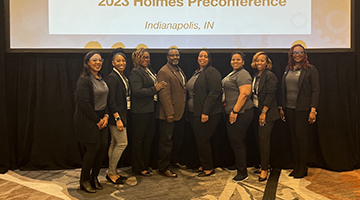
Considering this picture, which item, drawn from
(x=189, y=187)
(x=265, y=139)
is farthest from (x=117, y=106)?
(x=265, y=139)

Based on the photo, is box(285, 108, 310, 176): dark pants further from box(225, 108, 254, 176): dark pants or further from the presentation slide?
the presentation slide

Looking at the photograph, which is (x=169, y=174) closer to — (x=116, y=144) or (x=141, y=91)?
(x=116, y=144)

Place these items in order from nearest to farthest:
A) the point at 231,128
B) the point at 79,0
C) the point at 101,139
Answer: the point at 101,139 → the point at 231,128 → the point at 79,0

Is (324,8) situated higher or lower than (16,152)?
higher

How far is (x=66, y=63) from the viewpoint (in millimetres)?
3861

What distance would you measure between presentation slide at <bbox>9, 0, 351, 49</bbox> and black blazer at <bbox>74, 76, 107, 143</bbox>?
3.52 ft

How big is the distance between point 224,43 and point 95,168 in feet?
6.87

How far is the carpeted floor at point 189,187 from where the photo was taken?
3.00m

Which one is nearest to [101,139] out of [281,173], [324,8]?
[281,173]

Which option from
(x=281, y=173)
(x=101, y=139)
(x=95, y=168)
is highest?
(x=101, y=139)

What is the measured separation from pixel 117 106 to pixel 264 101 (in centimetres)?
158

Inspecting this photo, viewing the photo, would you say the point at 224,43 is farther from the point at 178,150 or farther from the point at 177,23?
the point at 178,150

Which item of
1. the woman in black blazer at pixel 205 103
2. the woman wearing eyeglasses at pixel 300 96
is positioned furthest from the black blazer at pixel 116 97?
the woman wearing eyeglasses at pixel 300 96

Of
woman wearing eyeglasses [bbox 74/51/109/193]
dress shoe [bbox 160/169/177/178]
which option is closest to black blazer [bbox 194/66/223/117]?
dress shoe [bbox 160/169/177/178]
